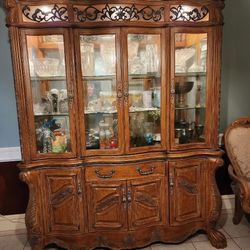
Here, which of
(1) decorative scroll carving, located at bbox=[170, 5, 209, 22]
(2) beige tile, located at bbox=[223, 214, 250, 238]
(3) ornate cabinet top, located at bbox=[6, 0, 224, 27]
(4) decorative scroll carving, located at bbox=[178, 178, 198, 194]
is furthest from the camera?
(2) beige tile, located at bbox=[223, 214, 250, 238]

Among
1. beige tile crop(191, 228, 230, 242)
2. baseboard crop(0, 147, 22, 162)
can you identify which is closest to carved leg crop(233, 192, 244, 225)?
beige tile crop(191, 228, 230, 242)

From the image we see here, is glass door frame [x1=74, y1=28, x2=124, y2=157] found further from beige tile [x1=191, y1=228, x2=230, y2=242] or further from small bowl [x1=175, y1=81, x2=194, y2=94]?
beige tile [x1=191, y1=228, x2=230, y2=242]

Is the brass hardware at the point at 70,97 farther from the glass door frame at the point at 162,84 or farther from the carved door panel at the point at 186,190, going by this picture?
the carved door panel at the point at 186,190

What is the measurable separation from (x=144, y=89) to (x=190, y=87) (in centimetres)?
40

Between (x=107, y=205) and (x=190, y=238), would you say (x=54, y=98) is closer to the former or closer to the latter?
(x=107, y=205)

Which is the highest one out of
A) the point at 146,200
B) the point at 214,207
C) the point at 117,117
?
the point at 117,117

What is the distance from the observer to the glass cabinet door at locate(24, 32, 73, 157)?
193 cm

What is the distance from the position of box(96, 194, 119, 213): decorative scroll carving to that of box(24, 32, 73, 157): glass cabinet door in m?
0.50

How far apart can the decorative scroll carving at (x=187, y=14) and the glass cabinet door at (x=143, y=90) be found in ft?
0.62

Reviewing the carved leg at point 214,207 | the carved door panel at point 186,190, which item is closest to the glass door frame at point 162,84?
the carved door panel at point 186,190

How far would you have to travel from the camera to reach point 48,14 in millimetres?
1825

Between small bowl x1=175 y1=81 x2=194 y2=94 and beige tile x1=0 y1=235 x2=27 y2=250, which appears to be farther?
beige tile x1=0 y1=235 x2=27 y2=250

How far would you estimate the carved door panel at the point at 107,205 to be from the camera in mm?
2047

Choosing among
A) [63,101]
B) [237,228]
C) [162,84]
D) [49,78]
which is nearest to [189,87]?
[162,84]
